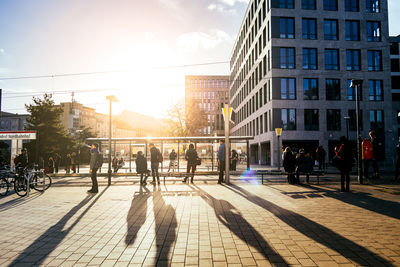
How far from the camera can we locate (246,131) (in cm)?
4534

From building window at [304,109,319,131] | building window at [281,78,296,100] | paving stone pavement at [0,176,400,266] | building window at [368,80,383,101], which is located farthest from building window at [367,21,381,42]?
paving stone pavement at [0,176,400,266]

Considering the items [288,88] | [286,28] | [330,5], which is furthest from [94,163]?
[330,5]

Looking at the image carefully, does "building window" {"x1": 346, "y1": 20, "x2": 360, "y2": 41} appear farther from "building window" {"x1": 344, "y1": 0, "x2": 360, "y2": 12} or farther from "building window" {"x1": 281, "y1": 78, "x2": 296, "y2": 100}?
"building window" {"x1": 281, "y1": 78, "x2": 296, "y2": 100}

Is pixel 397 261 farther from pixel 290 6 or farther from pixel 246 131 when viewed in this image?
pixel 246 131

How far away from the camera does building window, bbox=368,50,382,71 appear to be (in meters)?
33.0

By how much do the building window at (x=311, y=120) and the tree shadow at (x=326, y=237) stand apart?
26.6 metres

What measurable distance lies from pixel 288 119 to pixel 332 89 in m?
6.47

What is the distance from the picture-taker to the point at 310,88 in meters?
31.6

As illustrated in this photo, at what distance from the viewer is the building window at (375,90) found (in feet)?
107

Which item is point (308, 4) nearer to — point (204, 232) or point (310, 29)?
point (310, 29)

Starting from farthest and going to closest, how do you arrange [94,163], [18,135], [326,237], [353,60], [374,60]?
[374,60]
[353,60]
[18,135]
[94,163]
[326,237]

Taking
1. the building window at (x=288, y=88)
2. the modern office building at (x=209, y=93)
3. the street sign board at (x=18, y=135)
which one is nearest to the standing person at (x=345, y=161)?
the street sign board at (x=18, y=135)

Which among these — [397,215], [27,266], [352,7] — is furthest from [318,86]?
[27,266]

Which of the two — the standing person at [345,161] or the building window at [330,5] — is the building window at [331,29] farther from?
the standing person at [345,161]
